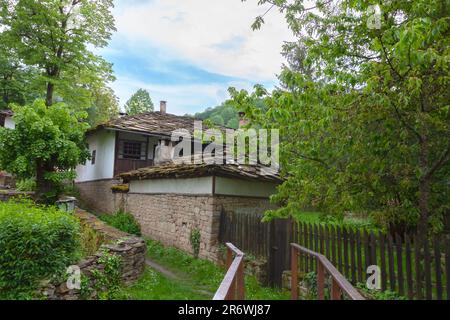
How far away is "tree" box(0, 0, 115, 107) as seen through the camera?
16.3 meters

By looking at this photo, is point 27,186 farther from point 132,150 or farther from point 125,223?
point 125,223

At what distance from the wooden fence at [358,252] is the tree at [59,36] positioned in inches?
564

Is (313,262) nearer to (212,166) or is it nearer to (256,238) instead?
(256,238)

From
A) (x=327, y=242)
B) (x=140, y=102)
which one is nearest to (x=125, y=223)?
(x=327, y=242)

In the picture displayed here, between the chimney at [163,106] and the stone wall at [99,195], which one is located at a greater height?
the chimney at [163,106]

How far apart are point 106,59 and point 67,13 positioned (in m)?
2.99

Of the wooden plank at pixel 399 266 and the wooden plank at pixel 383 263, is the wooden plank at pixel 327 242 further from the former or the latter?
the wooden plank at pixel 399 266

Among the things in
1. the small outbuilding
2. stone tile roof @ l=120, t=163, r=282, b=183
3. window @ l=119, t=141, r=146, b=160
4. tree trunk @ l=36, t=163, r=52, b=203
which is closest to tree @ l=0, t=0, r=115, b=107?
window @ l=119, t=141, r=146, b=160

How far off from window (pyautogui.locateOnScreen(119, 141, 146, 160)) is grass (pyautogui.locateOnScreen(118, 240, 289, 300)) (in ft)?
28.3

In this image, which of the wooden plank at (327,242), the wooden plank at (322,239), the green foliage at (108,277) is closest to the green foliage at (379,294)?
the wooden plank at (327,242)

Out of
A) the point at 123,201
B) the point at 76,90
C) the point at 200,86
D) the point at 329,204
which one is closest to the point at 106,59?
the point at 76,90

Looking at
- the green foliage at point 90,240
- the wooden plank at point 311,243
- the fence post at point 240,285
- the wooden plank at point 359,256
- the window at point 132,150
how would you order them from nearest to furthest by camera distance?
1. the fence post at point 240,285
2. the wooden plank at point 359,256
3. the wooden plank at point 311,243
4. the green foliage at point 90,240
5. the window at point 132,150

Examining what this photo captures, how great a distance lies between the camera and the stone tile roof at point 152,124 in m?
16.1

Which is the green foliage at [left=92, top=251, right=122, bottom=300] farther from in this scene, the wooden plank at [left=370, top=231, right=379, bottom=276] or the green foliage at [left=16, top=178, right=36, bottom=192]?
the green foliage at [left=16, top=178, right=36, bottom=192]
